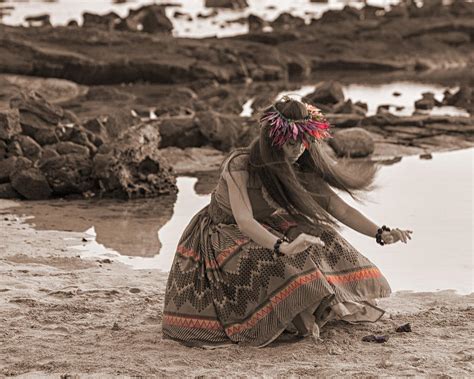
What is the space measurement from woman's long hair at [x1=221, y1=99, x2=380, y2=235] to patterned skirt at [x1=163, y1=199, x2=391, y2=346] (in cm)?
10

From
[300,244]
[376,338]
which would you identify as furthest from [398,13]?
[300,244]

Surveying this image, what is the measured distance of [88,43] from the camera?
2080 centimetres

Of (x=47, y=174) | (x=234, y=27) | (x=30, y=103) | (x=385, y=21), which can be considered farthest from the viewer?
(x=234, y=27)

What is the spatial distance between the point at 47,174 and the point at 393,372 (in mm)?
5422

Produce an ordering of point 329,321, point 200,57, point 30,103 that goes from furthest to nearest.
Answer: point 200,57 < point 30,103 < point 329,321

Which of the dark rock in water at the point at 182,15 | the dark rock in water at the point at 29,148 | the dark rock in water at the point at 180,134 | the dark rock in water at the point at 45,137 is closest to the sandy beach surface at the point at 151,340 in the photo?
the dark rock in water at the point at 29,148

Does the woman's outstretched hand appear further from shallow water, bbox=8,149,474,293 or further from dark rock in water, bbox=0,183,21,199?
dark rock in water, bbox=0,183,21,199

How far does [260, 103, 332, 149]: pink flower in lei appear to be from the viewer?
5.13m

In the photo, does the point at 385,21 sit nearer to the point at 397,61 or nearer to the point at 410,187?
the point at 397,61

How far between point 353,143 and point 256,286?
6619 mm

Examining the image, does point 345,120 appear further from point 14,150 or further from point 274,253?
point 274,253

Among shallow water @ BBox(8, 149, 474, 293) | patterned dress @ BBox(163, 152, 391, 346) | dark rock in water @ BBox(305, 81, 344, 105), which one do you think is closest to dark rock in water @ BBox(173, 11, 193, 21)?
dark rock in water @ BBox(305, 81, 344, 105)

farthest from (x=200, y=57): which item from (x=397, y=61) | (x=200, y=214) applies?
(x=200, y=214)

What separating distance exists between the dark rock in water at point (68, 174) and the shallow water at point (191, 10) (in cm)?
1791
